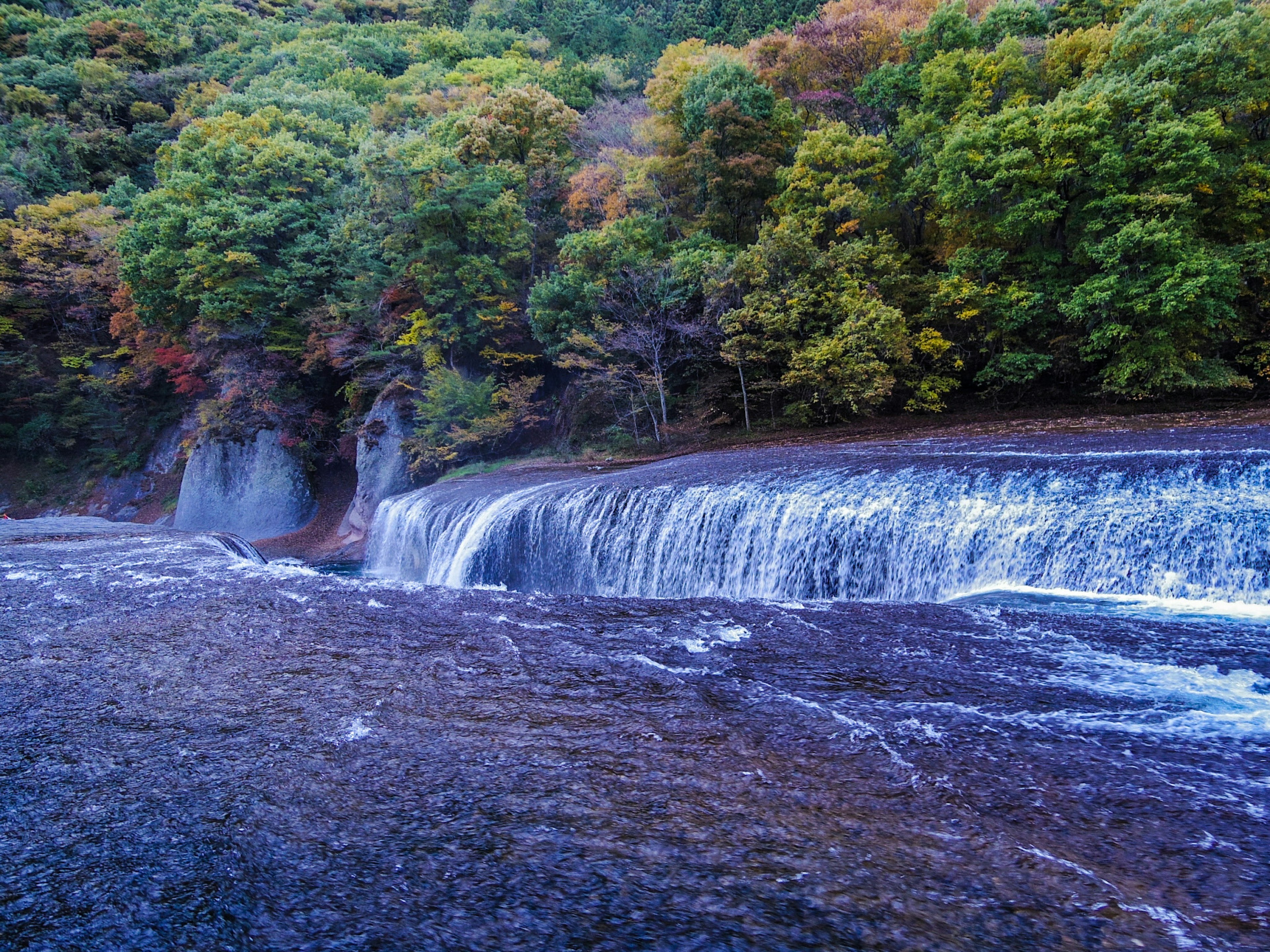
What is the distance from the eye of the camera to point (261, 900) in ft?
8.53

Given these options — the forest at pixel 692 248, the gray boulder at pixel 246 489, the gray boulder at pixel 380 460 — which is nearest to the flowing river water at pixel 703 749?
the forest at pixel 692 248

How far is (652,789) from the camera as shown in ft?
10.8

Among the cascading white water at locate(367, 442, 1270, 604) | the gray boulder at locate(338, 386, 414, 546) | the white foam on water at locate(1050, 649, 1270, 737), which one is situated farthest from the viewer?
the gray boulder at locate(338, 386, 414, 546)

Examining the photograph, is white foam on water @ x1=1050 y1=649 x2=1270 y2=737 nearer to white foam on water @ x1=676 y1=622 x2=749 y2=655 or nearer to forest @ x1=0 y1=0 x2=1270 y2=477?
white foam on water @ x1=676 y1=622 x2=749 y2=655

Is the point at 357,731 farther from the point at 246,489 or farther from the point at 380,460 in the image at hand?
the point at 246,489

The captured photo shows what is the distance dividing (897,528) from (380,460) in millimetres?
20279

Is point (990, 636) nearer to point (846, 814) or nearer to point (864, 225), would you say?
point (846, 814)

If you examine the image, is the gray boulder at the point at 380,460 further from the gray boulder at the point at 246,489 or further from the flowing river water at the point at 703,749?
the flowing river water at the point at 703,749

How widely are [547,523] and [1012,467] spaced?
7.94 meters

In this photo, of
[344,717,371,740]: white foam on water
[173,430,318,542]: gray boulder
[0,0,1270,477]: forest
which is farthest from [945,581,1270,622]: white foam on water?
[173,430,318,542]: gray boulder

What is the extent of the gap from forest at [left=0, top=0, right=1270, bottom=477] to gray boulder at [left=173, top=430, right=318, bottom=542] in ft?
2.98

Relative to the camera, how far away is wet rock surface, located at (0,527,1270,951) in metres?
2.42

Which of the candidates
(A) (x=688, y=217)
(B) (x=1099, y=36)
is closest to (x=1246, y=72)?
(B) (x=1099, y=36)

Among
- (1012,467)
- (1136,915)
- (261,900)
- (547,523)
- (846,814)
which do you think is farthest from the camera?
(547,523)
